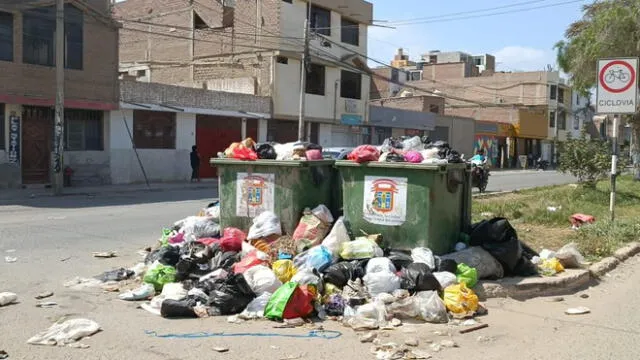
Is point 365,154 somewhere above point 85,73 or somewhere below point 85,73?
below

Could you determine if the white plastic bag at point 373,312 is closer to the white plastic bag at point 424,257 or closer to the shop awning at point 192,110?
the white plastic bag at point 424,257

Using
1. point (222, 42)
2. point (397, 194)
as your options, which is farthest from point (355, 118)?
point (397, 194)

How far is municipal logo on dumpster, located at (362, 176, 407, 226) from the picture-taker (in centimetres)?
697

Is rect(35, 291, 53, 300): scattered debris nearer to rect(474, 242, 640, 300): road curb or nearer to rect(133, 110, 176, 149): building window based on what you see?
rect(474, 242, 640, 300): road curb

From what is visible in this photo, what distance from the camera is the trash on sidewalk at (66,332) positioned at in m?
4.94

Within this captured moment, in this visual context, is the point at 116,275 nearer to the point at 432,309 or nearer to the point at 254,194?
the point at 254,194

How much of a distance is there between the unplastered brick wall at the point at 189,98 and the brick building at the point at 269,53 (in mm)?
1441

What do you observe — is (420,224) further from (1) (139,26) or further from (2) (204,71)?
(1) (139,26)

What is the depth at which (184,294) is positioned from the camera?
6164 millimetres

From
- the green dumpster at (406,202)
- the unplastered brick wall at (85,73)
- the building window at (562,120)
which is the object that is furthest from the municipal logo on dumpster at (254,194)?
the building window at (562,120)

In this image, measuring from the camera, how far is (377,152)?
7441 millimetres

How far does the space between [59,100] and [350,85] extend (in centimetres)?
2120

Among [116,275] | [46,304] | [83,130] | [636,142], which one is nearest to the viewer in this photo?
[46,304]

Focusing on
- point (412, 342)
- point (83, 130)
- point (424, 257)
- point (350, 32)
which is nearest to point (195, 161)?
point (83, 130)
